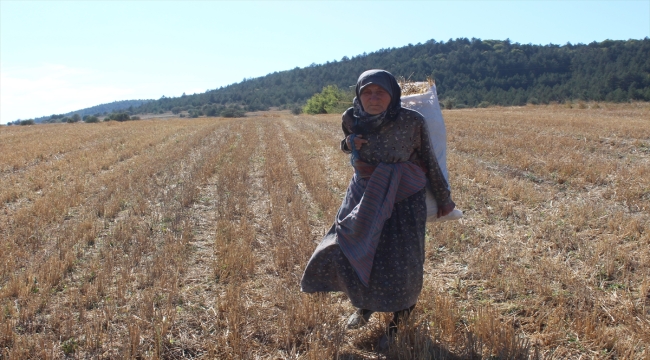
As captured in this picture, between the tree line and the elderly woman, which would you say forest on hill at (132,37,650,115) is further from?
the elderly woman

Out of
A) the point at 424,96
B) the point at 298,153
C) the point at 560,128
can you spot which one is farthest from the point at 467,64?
the point at 424,96

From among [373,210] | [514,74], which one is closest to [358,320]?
[373,210]

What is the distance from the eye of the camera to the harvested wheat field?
322 cm

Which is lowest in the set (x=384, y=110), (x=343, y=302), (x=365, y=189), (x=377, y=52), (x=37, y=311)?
(x=343, y=302)

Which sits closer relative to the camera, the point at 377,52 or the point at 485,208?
the point at 485,208

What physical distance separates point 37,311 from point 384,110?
126 inches

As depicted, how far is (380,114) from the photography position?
124 inches

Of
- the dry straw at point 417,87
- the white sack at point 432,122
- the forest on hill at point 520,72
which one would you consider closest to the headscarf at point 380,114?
the white sack at point 432,122

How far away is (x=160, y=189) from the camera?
8773mm

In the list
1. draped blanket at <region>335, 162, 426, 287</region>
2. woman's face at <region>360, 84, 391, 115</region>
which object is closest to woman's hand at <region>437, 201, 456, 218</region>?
draped blanket at <region>335, 162, 426, 287</region>

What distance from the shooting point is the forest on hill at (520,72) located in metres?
56.3

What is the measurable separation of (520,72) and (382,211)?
92.6 m

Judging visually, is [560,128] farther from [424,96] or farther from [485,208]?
[424,96]

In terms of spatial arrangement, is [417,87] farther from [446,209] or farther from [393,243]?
[393,243]
